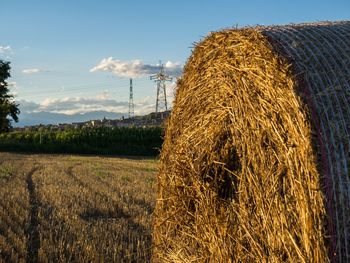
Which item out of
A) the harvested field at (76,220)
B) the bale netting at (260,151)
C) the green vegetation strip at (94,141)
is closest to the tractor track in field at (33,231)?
the harvested field at (76,220)

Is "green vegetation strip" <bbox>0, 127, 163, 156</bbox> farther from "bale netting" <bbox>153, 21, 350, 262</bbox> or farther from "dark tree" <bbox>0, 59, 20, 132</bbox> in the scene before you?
"bale netting" <bbox>153, 21, 350, 262</bbox>

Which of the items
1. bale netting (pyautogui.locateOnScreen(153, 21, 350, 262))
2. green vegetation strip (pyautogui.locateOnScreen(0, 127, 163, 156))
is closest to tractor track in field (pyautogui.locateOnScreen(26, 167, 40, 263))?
bale netting (pyautogui.locateOnScreen(153, 21, 350, 262))

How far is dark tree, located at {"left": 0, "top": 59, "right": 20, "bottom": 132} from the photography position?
4022cm

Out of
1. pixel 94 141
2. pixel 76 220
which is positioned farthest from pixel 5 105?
A: pixel 76 220

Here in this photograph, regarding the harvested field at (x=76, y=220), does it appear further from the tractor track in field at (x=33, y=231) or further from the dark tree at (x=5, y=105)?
the dark tree at (x=5, y=105)

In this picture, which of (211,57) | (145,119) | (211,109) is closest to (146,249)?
(211,109)

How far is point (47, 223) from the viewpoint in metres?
8.49

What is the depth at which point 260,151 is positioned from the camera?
4.68 meters

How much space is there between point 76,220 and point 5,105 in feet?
109

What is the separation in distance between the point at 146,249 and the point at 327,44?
3296mm

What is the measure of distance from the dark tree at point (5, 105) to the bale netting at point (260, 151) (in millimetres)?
35819

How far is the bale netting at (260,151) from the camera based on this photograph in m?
3.89

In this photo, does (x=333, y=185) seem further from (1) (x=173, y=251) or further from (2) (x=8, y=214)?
(2) (x=8, y=214)

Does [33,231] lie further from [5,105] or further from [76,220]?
[5,105]
